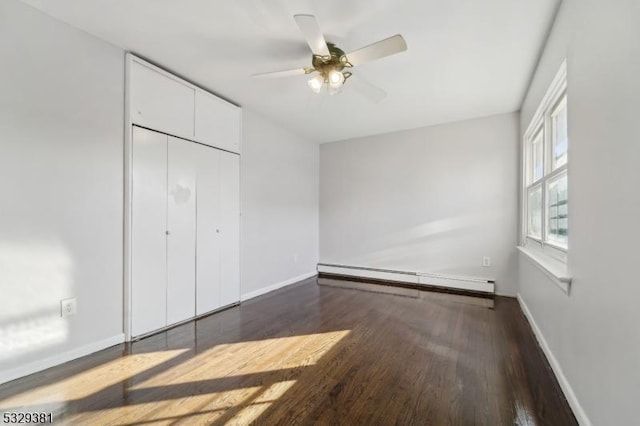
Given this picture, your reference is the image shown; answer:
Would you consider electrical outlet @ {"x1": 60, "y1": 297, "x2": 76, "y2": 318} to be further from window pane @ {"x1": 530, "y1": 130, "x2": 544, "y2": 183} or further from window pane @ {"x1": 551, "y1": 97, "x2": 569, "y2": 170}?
window pane @ {"x1": 530, "y1": 130, "x2": 544, "y2": 183}

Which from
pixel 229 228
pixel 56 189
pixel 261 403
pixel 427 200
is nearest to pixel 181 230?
pixel 229 228

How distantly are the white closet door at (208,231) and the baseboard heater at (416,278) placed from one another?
2.28 metres

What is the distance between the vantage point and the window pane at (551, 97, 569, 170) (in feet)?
6.88

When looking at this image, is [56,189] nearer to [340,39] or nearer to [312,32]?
[312,32]

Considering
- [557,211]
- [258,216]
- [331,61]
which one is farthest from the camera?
[258,216]

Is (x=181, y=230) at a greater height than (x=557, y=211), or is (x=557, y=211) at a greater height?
(x=557, y=211)

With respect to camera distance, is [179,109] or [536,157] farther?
[536,157]

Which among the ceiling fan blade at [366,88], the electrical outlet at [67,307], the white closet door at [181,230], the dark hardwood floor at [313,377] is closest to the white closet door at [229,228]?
the white closet door at [181,230]

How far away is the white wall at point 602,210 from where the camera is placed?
103 cm

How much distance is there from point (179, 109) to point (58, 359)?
90.2 inches

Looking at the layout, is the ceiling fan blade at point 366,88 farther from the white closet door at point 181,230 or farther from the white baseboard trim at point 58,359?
the white baseboard trim at point 58,359

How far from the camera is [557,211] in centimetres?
221

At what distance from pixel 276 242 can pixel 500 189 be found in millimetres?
3220

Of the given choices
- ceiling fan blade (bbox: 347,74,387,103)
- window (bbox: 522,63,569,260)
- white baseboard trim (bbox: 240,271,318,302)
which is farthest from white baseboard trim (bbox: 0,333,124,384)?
window (bbox: 522,63,569,260)
